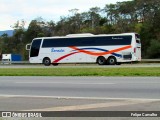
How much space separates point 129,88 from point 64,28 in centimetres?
6752

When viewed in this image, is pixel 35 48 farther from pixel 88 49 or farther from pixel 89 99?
pixel 89 99

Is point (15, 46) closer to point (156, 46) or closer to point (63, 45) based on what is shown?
point (156, 46)

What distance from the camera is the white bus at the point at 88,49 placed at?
39.5 meters

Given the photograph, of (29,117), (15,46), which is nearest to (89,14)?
(15,46)

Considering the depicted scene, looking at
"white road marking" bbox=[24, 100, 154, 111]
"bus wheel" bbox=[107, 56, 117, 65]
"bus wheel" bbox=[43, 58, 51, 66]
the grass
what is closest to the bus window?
"bus wheel" bbox=[43, 58, 51, 66]

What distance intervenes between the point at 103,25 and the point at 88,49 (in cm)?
4112

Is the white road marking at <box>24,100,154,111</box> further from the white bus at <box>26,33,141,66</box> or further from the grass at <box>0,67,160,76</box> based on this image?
the white bus at <box>26,33,141,66</box>

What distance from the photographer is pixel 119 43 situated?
1563 inches

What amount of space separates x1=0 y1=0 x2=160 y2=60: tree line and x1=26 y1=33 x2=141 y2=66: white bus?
71.0 feet

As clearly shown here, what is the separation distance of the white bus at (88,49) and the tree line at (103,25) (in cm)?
2164

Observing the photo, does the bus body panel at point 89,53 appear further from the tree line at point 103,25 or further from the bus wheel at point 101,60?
the tree line at point 103,25

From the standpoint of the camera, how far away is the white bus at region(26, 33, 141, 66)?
39531 mm

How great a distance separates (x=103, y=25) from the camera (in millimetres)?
81625

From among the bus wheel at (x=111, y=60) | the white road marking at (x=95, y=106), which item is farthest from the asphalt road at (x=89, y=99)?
the bus wheel at (x=111, y=60)
